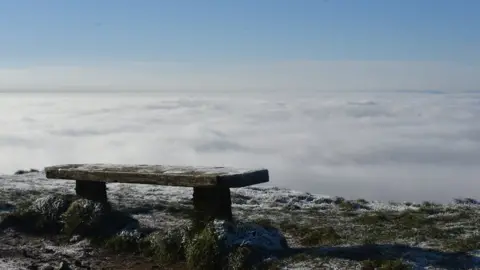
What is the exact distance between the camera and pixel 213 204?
34.7 ft

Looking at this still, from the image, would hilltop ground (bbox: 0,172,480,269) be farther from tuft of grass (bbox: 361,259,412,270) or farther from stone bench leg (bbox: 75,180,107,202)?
stone bench leg (bbox: 75,180,107,202)

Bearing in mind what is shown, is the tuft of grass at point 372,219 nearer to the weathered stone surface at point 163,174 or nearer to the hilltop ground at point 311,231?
the hilltop ground at point 311,231

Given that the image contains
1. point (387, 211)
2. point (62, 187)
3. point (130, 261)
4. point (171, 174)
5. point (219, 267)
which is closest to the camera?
point (219, 267)

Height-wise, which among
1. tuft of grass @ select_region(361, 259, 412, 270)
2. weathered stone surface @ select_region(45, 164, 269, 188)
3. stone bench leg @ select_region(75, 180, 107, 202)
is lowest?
tuft of grass @ select_region(361, 259, 412, 270)

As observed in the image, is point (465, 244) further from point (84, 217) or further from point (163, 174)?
point (84, 217)

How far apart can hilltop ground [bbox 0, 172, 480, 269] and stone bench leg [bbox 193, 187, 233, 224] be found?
2.60ft

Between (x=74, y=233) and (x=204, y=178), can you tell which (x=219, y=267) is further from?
(x=74, y=233)

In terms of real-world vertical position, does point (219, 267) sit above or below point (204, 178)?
below

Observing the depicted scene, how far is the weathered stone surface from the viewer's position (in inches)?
400

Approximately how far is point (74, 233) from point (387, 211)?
769cm

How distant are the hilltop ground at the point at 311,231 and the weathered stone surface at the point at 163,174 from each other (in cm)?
100

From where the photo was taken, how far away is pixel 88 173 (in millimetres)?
12016

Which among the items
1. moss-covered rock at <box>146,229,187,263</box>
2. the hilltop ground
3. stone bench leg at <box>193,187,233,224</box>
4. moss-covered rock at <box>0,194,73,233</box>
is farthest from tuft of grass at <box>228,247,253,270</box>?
moss-covered rock at <box>0,194,73,233</box>

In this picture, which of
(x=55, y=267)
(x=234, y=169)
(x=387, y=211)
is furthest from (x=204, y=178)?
(x=387, y=211)
